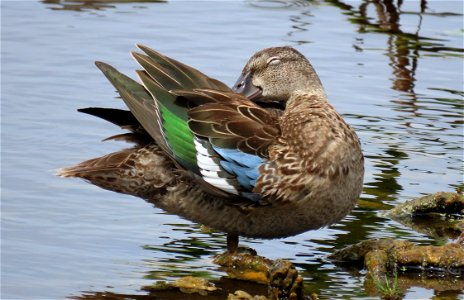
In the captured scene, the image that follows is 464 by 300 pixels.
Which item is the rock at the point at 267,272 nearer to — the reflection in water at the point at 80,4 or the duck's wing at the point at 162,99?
the duck's wing at the point at 162,99

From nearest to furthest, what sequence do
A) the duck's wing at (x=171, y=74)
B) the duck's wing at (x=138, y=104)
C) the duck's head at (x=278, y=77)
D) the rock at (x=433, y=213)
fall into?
the duck's wing at (x=138, y=104), the duck's wing at (x=171, y=74), the duck's head at (x=278, y=77), the rock at (x=433, y=213)

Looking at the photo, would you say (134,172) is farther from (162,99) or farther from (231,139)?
(231,139)

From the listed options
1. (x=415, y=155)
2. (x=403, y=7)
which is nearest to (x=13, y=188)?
(x=415, y=155)

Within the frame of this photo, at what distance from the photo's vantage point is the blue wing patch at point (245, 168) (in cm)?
798

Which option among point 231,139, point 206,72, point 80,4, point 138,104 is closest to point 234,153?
point 231,139

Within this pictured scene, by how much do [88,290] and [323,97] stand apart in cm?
209

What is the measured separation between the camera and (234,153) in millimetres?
8070

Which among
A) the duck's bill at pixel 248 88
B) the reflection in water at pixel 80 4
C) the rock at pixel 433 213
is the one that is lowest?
the rock at pixel 433 213

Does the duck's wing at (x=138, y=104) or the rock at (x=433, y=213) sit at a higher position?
the duck's wing at (x=138, y=104)

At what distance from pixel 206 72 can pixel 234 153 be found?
4.42 meters

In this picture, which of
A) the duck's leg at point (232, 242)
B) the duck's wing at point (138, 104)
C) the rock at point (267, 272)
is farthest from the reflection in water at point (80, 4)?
the rock at point (267, 272)

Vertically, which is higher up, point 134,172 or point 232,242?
point 134,172

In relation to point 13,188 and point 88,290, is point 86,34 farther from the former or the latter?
point 88,290

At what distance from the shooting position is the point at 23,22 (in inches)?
543
